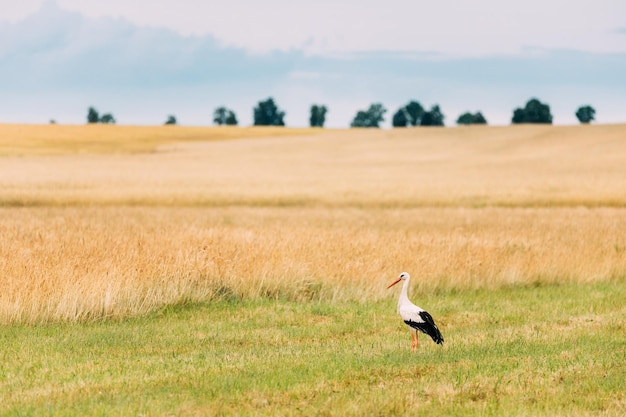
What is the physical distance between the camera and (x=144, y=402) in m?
8.66

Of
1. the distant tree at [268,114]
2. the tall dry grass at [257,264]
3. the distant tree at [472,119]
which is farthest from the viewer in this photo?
the distant tree at [268,114]

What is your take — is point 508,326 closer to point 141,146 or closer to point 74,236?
point 74,236

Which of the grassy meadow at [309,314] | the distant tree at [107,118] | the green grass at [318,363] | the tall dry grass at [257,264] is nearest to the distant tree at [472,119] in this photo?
the distant tree at [107,118]

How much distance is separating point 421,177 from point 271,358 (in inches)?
1773

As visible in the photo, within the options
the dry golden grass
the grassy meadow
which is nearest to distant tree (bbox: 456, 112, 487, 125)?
the dry golden grass

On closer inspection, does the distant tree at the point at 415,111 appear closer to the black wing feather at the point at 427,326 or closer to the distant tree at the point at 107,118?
the distant tree at the point at 107,118

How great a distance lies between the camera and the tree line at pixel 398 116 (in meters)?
137

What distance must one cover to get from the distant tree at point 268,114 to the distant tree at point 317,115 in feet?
18.9

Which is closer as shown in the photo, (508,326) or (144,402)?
(144,402)

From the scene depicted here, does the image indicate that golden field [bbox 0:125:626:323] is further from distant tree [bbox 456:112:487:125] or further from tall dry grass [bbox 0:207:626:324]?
distant tree [bbox 456:112:487:125]

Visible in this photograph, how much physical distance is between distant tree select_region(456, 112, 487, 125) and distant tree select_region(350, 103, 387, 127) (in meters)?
14.8

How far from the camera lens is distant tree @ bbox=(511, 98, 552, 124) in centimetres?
13550

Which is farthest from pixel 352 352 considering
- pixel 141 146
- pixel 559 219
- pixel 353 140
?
pixel 141 146

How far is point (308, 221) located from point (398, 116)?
384ft
